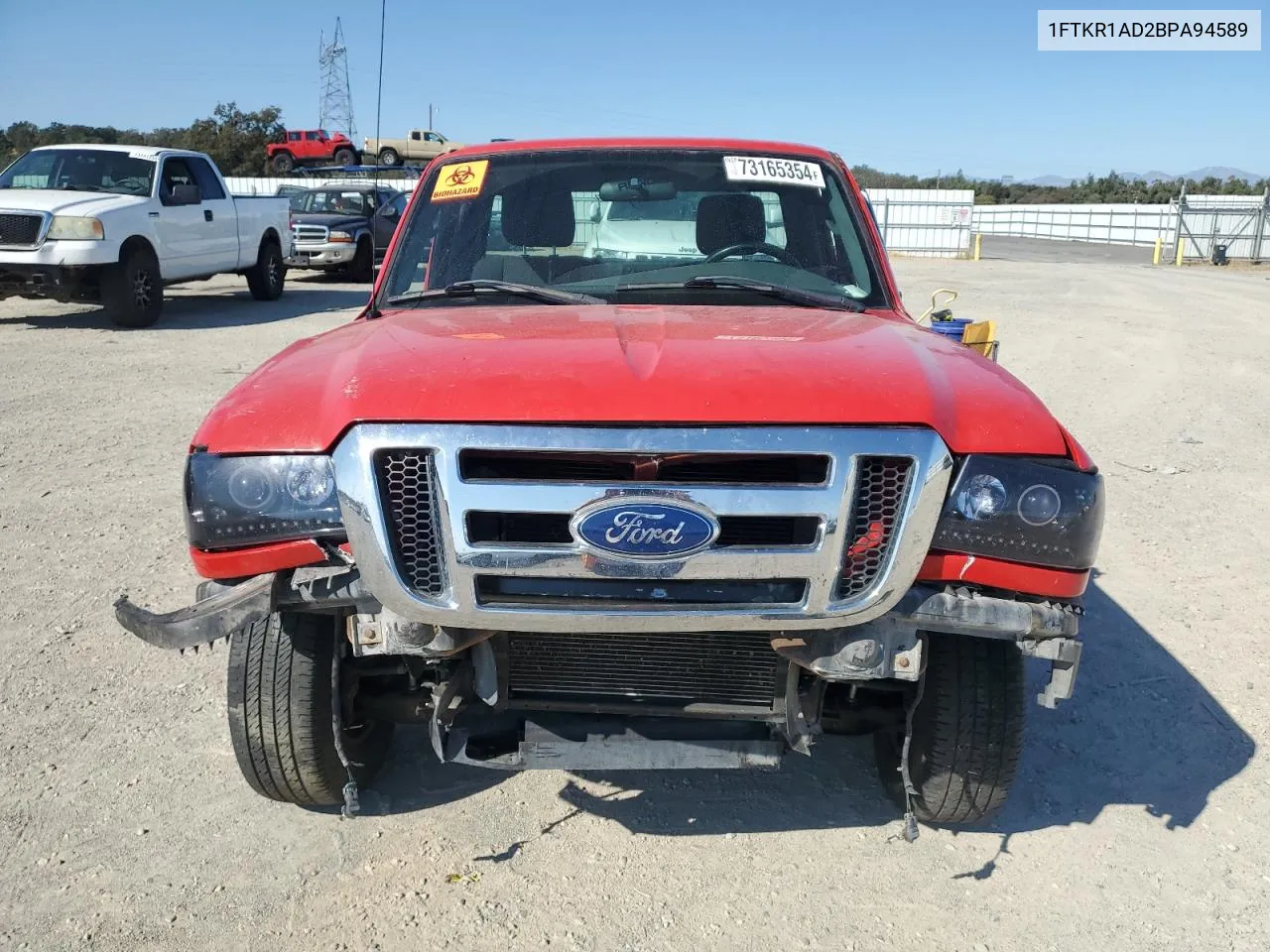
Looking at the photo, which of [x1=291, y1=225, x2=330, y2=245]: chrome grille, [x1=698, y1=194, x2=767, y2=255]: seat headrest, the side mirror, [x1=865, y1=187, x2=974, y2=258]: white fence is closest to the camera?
[x1=698, y1=194, x2=767, y2=255]: seat headrest

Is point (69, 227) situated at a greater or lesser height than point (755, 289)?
greater

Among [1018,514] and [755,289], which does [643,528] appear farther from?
[755,289]

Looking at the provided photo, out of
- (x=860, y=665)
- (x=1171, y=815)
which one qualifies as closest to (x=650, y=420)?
(x=860, y=665)

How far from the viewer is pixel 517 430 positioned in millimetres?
2258

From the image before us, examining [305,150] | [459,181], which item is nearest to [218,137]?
[305,150]

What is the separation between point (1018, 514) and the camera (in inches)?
94.0

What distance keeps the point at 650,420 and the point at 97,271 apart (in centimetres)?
1140

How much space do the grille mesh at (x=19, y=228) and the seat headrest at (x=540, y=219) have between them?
9.56 m

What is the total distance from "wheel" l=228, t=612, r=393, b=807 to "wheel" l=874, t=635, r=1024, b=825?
4.90 feet

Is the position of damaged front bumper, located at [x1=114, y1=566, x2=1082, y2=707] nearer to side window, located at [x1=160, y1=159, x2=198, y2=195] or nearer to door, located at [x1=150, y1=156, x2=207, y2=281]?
door, located at [x1=150, y1=156, x2=207, y2=281]

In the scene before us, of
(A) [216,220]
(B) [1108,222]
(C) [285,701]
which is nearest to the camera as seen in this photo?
(C) [285,701]

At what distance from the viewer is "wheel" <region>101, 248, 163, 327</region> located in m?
12.0

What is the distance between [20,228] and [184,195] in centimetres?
167

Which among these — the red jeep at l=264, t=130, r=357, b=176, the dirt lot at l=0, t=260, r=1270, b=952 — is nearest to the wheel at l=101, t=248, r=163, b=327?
the dirt lot at l=0, t=260, r=1270, b=952
